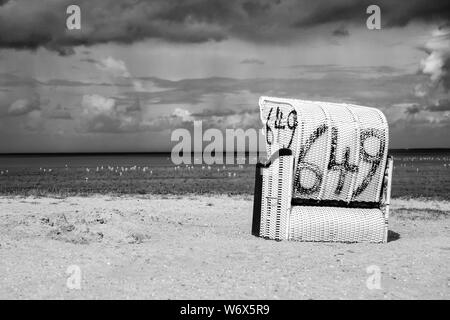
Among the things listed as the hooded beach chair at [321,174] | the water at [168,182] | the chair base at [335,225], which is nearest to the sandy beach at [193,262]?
the chair base at [335,225]

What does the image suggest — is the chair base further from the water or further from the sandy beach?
the water

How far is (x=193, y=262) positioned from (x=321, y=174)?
4.14 m

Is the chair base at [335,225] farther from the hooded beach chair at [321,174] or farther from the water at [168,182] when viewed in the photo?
the water at [168,182]

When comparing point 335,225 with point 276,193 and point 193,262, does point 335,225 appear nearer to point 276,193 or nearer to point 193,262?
Answer: point 276,193

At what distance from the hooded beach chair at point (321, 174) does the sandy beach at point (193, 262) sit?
1.73 feet

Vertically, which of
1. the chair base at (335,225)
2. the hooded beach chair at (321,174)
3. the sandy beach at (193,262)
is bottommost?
the sandy beach at (193,262)

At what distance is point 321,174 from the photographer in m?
11.8

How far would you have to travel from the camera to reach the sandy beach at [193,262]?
304 inches

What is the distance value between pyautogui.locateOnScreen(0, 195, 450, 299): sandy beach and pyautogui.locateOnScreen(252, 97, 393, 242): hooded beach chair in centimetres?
53

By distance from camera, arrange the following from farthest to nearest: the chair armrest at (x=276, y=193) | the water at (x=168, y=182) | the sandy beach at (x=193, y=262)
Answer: the water at (x=168, y=182), the chair armrest at (x=276, y=193), the sandy beach at (x=193, y=262)

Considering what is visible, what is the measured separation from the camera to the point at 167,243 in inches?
442

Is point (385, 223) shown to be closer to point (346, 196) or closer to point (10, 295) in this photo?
point (346, 196)
